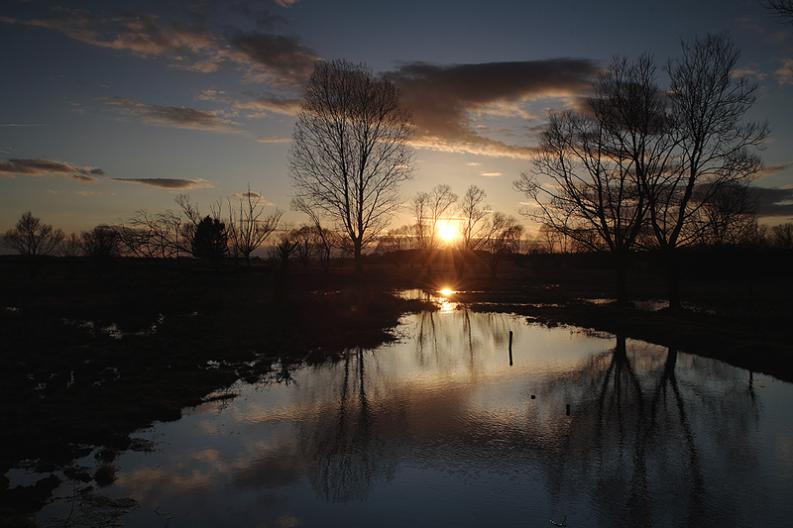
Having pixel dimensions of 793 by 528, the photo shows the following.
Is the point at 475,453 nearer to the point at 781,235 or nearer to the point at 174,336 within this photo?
the point at 174,336

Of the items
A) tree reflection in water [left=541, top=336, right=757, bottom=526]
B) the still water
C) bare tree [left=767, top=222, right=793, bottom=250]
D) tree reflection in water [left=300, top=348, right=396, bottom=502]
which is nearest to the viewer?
the still water

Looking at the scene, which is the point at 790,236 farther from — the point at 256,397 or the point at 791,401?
the point at 256,397

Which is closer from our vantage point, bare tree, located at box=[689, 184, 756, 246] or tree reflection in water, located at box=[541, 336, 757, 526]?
tree reflection in water, located at box=[541, 336, 757, 526]

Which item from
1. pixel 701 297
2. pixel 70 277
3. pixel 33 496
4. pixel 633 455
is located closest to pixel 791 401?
pixel 633 455

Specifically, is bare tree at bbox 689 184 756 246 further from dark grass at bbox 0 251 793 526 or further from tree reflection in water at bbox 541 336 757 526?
tree reflection in water at bbox 541 336 757 526

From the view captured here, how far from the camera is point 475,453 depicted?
30.1ft

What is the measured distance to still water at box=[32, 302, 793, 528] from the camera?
23.4ft

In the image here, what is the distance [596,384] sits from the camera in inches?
567

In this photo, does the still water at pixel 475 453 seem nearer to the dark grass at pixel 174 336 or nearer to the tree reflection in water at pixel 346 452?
the tree reflection in water at pixel 346 452

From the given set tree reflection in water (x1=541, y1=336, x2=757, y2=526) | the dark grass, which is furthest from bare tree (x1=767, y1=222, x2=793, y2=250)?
tree reflection in water (x1=541, y1=336, x2=757, y2=526)

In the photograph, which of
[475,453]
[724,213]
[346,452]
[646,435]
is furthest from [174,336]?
[724,213]

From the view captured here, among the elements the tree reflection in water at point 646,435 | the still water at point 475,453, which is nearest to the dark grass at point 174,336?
the still water at point 475,453

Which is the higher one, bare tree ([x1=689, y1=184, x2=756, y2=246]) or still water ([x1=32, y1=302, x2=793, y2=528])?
bare tree ([x1=689, y1=184, x2=756, y2=246])

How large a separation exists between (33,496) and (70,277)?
1680 inches
